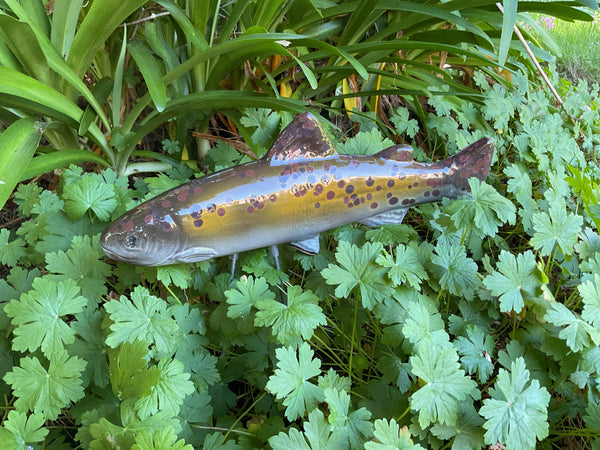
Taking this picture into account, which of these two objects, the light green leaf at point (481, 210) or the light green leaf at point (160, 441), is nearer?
the light green leaf at point (160, 441)

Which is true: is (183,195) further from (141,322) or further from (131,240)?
(141,322)

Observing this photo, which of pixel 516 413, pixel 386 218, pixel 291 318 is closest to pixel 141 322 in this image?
pixel 291 318

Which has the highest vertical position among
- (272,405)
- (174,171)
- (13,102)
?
(13,102)

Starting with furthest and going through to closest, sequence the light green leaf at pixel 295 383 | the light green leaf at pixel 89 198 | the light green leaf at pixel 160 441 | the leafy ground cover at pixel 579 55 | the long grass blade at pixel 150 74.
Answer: the leafy ground cover at pixel 579 55
the long grass blade at pixel 150 74
the light green leaf at pixel 89 198
the light green leaf at pixel 295 383
the light green leaf at pixel 160 441

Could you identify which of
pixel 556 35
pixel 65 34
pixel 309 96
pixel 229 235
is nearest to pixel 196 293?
pixel 229 235

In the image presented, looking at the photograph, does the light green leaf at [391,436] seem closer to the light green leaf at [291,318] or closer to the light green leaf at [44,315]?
the light green leaf at [291,318]

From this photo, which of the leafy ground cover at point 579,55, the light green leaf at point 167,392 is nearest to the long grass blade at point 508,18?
the light green leaf at point 167,392

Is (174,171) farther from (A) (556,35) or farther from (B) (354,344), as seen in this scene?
(A) (556,35)
